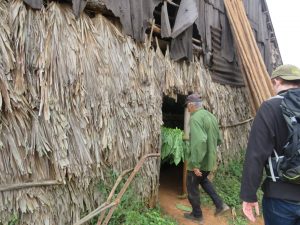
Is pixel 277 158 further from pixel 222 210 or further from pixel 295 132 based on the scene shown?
pixel 222 210

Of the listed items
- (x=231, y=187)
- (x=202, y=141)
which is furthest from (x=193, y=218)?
(x=231, y=187)

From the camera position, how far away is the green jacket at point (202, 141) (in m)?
4.55

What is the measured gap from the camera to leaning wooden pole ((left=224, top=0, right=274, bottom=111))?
6895 mm

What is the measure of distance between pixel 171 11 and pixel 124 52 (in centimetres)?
274

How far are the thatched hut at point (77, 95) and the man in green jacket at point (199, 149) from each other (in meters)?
0.67

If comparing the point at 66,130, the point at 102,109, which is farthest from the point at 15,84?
the point at 102,109

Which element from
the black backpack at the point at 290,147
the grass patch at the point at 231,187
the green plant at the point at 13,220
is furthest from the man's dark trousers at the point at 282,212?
the grass patch at the point at 231,187

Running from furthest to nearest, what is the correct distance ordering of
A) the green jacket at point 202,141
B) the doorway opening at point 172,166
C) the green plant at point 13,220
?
the doorway opening at point 172,166
the green jacket at point 202,141
the green plant at point 13,220

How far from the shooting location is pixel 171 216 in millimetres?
5195

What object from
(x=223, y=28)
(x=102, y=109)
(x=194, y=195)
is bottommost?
(x=194, y=195)

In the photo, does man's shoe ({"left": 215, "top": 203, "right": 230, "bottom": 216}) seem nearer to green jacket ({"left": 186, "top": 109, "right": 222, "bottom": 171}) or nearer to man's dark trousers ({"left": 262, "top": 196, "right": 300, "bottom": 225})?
green jacket ({"left": 186, "top": 109, "right": 222, "bottom": 171})

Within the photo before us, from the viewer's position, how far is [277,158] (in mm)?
2453

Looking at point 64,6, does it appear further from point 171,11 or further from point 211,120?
point 171,11

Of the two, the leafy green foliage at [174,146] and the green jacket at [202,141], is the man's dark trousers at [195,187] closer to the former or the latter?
the green jacket at [202,141]
